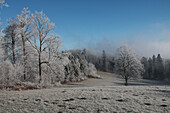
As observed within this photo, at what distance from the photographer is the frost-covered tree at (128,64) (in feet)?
103

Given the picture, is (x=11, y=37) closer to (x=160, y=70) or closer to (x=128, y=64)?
(x=128, y=64)

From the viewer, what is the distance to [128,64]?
32.0m

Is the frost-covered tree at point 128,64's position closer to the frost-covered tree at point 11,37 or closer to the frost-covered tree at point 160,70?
the frost-covered tree at point 11,37

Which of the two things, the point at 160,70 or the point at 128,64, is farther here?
the point at 160,70

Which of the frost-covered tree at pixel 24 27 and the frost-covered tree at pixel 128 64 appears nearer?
the frost-covered tree at pixel 24 27

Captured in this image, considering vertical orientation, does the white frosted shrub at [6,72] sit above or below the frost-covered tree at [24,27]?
below

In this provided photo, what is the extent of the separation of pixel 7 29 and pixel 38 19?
17.4ft

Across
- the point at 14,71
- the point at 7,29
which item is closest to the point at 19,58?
A: the point at 14,71

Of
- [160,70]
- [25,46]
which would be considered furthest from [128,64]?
[160,70]

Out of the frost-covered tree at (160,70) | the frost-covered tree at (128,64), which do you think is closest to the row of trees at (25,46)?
the frost-covered tree at (128,64)

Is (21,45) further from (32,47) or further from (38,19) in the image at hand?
(38,19)

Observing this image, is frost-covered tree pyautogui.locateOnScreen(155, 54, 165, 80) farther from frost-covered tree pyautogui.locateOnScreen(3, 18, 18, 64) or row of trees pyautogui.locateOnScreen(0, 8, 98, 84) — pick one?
frost-covered tree pyautogui.locateOnScreen(3, 18, 18, 64)

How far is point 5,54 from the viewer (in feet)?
73.2

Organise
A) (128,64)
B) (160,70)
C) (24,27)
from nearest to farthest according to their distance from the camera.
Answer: (24,27) → (128,64) → (160,70)
